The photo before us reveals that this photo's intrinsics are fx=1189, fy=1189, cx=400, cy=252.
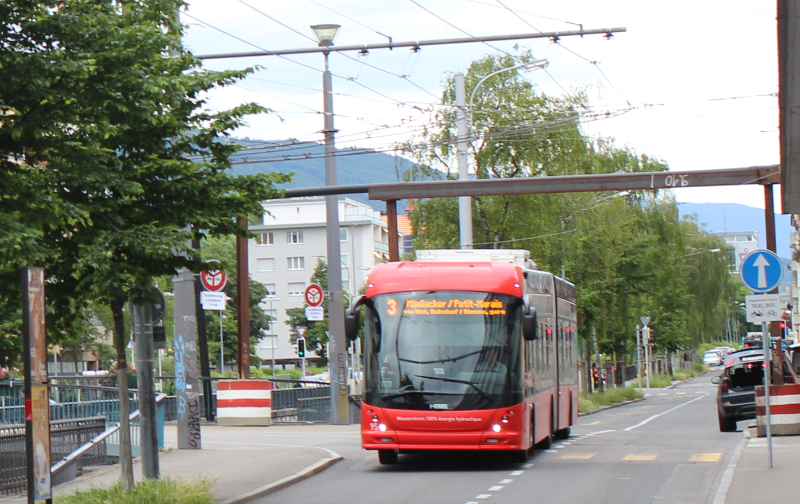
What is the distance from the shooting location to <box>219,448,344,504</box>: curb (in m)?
13.6

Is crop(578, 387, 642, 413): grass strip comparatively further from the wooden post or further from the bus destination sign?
the bus destination sign

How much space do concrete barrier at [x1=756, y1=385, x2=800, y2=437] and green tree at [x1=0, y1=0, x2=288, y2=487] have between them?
40.1ft

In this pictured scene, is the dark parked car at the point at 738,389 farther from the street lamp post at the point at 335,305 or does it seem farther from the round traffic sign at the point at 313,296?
the round traffic sign at the point at 313,296

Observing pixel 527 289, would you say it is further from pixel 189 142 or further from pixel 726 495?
pixel 189 142

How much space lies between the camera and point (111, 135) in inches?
465

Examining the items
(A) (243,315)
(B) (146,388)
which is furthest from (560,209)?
(B) (146,388)

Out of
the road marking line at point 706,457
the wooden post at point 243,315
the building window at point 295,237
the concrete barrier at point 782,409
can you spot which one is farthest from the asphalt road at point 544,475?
the building window at point 295,237

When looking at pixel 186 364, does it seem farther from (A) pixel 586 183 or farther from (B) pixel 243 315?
(A) pixel 586 183

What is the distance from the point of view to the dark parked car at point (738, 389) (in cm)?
2670

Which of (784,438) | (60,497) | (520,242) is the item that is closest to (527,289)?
(784,438)

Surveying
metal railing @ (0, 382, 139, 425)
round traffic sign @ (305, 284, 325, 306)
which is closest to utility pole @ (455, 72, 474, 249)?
round traffic sign @ (305, 284, 325, 306)

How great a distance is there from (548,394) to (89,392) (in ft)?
25.4

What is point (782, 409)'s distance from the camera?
72.0 feet

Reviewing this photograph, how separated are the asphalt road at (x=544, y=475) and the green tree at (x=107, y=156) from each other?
3.47m
